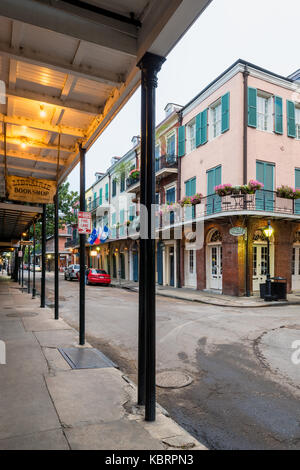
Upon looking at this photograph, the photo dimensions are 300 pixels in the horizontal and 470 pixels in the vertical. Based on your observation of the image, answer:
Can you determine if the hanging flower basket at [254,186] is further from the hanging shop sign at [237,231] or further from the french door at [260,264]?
the french door at [260,264]

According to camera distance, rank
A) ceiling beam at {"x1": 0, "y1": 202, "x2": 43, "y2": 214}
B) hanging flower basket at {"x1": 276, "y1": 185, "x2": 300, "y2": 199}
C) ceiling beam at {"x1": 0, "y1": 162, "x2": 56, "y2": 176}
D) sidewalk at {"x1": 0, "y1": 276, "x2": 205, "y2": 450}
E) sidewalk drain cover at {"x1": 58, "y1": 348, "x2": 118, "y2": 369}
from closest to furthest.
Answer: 1. sidewalk at {"x1": 0, "y1": 276, "x2": 205, "y2": 450}
2. sidewalk drain cover at {"x1": 58, "y1": 348, "x2": 118, "y2": 369}
3. ceiling beam at {"x1": 0, "y1": 162, "x2": 56, "y2": 176}
4. ceiling beam at {"x1": 0, "y1": 202, "x2": 43, "y2": 214}
5. hanging flower basket at {"x1": 276, "y1": 185, "x2": 300, "y2": 199}

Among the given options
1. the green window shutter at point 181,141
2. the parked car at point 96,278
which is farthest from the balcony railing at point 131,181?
the parked car at point 96,278

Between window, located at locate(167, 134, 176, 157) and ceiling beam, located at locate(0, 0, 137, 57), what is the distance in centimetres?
1822

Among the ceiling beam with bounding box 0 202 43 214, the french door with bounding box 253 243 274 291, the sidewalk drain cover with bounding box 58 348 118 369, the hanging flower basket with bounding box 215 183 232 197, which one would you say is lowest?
the sidewalk drain cover with bounding box 58 348 118 369

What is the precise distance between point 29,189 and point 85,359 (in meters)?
4.21

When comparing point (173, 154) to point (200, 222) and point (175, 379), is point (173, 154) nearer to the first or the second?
point (200, 222)

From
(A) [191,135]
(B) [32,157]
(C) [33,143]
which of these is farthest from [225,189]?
(C) [33,143]

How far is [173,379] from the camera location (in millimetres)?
4648

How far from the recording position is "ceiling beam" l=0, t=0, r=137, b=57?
311 centimetres

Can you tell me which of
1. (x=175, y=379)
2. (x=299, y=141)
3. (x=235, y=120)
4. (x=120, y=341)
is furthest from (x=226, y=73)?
(x=175, y=379)

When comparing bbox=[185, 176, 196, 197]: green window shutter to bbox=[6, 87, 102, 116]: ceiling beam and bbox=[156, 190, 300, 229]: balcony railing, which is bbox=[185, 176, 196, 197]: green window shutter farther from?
bbox=[6, 87, 102, 116]: ceiling beam

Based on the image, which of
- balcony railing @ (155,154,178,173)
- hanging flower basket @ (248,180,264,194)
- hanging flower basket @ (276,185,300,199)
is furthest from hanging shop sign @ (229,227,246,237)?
balcony railing @ (155,154,178,173)

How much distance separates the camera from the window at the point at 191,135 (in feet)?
64.6

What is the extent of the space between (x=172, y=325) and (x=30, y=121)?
5749 mm
